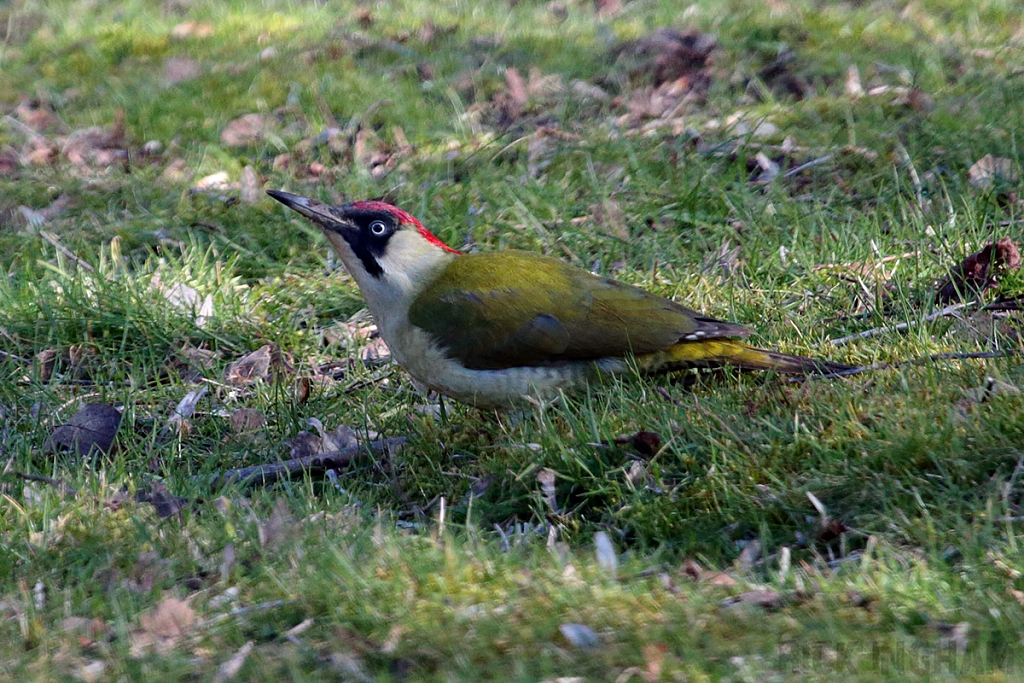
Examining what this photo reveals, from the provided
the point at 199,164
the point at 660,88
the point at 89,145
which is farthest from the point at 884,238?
the point at 89,145

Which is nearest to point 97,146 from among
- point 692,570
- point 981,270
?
point 981,270

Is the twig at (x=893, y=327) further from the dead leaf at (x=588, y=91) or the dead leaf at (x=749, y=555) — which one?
the dead leaf at (x=588, y=91)

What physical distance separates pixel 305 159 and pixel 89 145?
1.67m

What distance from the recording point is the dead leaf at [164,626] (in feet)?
9.34

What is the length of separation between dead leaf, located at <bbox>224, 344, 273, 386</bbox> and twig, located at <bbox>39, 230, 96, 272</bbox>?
99 cm

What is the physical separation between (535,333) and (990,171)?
2.83 meters

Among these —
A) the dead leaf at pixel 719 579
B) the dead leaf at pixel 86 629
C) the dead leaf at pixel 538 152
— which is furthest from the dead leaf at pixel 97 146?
the dead leaf at pixel 719 579

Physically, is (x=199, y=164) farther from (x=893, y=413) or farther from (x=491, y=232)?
(x=893, y=413)

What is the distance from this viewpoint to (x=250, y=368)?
214 inches

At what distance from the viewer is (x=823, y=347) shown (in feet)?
14.7

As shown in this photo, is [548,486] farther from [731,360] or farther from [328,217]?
[328,217]

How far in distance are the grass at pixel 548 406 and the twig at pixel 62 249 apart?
1.5 inches

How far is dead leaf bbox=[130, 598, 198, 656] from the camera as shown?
2.85 meters

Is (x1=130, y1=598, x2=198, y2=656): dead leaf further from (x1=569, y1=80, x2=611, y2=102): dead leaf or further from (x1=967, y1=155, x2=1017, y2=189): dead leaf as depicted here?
(x1=569, y1=80, x2=611, y2=102): dead leaf
